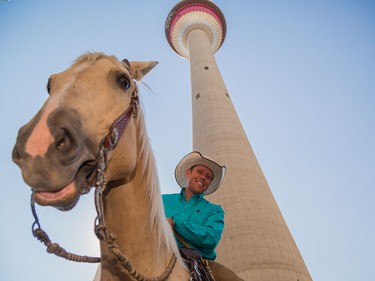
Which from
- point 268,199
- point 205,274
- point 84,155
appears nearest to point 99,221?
point 84,155

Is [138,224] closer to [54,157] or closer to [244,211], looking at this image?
[54,157]

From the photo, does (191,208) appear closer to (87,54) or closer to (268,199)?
(87,54)

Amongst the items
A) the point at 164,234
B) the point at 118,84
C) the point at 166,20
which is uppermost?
the point at 166,20

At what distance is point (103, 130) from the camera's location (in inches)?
51.8

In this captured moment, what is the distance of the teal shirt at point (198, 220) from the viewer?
6.52 feet

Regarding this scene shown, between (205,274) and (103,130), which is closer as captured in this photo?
(103,130)

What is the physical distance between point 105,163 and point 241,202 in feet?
15.3

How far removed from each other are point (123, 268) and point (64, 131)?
733mm

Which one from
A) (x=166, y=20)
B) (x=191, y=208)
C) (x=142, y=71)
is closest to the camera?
(x=142, y=71)

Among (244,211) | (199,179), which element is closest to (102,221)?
(199,179)

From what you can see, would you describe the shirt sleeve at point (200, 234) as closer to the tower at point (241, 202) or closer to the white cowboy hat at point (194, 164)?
the white cowboy hat at point (194, 164)

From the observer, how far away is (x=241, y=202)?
5.59m

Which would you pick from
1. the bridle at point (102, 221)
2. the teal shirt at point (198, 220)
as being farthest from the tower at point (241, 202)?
the bridle at point (102, 221)

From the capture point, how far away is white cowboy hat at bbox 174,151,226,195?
2.78m
